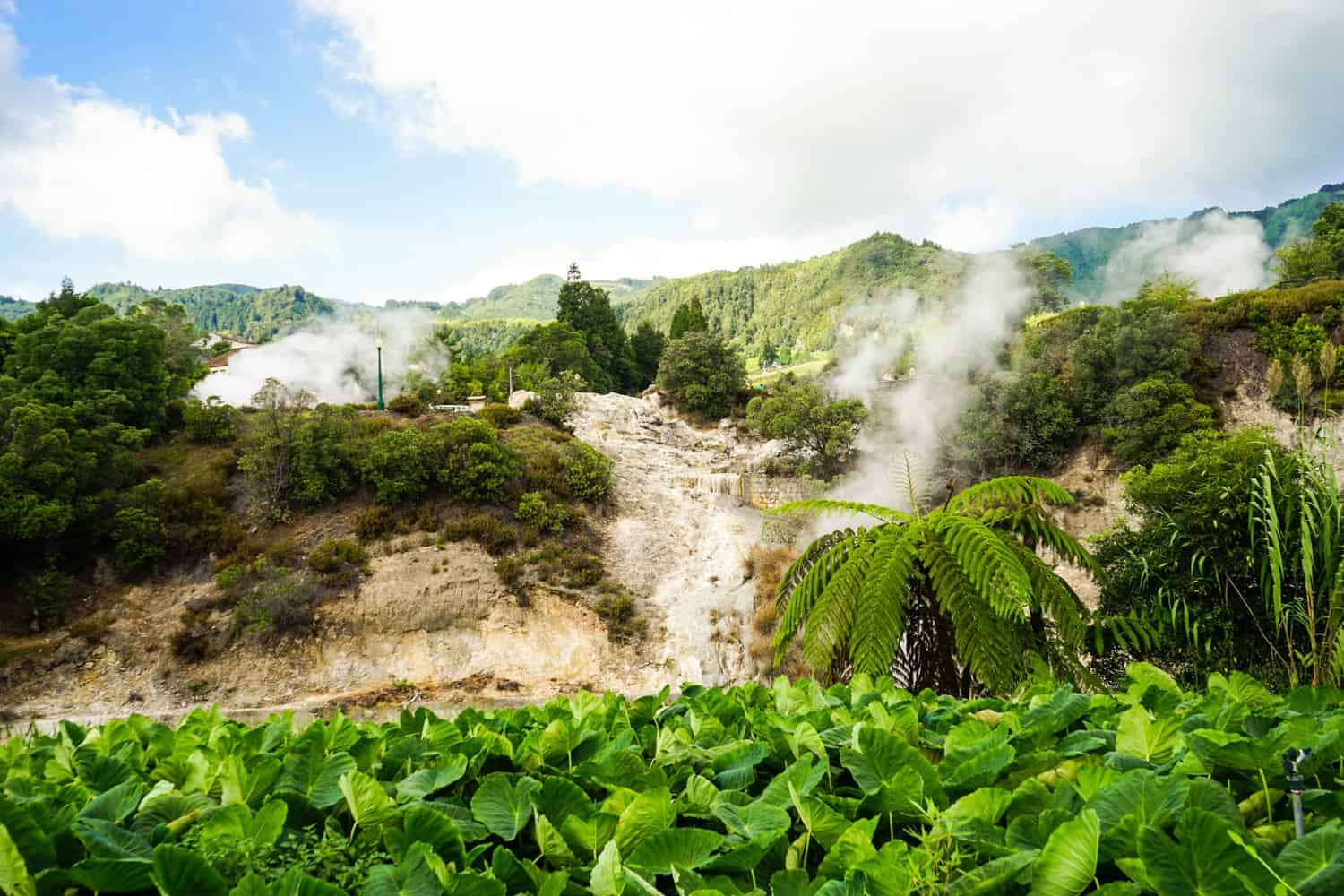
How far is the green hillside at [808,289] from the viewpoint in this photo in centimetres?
5412

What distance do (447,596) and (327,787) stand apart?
13815mm

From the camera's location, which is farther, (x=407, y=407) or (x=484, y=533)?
(x=407, y=407)

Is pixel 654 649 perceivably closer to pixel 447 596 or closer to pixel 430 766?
pixel 447 596

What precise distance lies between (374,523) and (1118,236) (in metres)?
61.2

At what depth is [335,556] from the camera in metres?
14.3

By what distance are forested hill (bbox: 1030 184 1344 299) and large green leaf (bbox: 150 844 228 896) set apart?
128 ft

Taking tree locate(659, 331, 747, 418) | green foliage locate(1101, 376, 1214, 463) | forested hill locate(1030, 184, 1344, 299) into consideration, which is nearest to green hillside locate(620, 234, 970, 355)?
forested hill locate(1030, 184, 1344, 299)

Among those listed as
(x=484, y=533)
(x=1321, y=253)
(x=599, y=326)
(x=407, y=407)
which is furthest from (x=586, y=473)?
(x=1321, y=253)

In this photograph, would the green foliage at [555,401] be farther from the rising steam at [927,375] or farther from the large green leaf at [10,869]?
the large green leaf at [10,869]

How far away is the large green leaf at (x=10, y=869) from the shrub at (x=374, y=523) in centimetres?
1558

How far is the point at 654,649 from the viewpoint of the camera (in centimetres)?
1343

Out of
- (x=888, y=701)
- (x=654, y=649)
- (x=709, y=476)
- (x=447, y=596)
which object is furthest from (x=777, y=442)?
(x=888, y=701)

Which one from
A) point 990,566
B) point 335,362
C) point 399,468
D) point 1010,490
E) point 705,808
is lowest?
point 399,468

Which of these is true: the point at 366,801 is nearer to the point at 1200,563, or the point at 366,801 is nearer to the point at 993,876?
the point at 993,876
